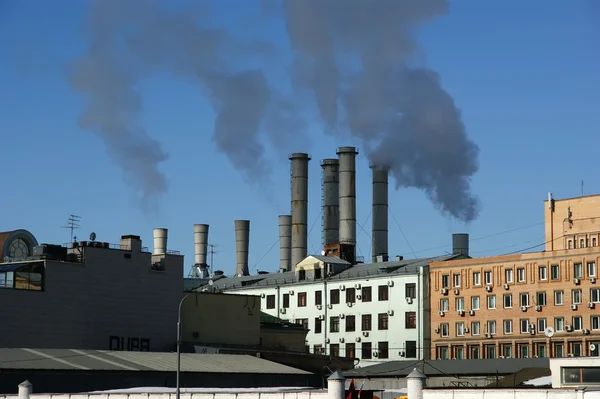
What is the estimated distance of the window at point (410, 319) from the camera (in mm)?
127688

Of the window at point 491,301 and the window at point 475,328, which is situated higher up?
the window at point 491,301

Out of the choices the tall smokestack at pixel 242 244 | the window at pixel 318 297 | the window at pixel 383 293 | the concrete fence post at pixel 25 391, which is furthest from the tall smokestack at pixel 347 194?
the concrete fence post at pixel 25 391

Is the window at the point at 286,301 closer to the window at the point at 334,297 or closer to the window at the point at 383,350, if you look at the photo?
the window at the point at 334,297

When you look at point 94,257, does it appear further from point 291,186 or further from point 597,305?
point 291,186

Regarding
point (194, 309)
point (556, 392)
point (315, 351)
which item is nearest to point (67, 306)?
point (194, 309)

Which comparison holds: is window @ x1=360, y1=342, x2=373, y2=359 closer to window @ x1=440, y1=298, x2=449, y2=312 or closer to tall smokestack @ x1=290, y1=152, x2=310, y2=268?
window @ x1=440, y1=298, x2=449, y2=312

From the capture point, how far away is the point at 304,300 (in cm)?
14012

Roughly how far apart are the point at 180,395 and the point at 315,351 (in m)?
69.3

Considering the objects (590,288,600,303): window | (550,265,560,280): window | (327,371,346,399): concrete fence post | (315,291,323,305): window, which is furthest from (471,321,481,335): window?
(327,371,346,399): concrete fence post

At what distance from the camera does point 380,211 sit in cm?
16125

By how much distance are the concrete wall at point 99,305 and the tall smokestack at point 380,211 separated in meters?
48.0

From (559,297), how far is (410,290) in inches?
728

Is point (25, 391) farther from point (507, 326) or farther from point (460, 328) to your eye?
point (460, 328)

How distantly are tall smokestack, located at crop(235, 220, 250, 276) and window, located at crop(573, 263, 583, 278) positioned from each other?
79455 millimetres
